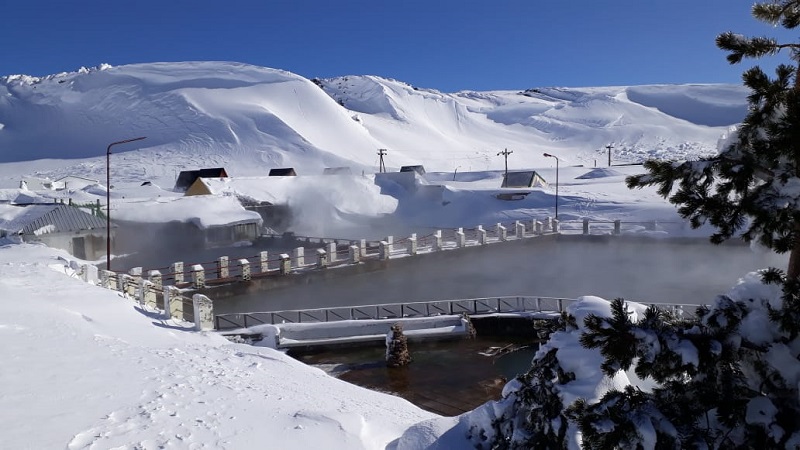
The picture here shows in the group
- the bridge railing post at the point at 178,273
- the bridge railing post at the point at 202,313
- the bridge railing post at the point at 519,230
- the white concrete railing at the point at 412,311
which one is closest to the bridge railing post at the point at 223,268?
the bridge railing post at the point at 178,273

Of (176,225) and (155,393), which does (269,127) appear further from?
(155,393)

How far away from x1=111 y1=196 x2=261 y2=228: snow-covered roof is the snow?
0.47 feet

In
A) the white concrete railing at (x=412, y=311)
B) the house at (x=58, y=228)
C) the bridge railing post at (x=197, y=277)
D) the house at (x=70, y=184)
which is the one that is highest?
the house at (x=70, y=184)

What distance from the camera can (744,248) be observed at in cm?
2741

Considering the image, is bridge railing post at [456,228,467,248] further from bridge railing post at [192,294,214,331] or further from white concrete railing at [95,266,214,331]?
bridge railing post at [192,294,214,331]

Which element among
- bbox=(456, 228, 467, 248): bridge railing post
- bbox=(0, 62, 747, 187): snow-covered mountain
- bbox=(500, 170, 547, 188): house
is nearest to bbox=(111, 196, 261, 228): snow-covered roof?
bbox=(456, 228, 467, 248): bridge railing post

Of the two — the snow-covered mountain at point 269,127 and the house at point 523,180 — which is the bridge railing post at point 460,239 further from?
the snow-covered mountain at point 269,127

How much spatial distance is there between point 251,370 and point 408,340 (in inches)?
239

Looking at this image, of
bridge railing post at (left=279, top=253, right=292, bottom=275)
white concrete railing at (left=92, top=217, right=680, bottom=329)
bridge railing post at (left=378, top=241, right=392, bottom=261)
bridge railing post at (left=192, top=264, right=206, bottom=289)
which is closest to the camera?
white concrete railing at (left=92, top=217, right=680, bottom=329)

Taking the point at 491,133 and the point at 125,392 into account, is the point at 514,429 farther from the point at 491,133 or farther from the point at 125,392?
the point at 491,133

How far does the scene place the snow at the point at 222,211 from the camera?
21.7 feet

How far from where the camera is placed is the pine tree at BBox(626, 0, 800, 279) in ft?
12.4

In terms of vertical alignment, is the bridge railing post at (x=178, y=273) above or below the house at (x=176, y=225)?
below

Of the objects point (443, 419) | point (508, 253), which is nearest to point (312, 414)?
point (443, 419)
